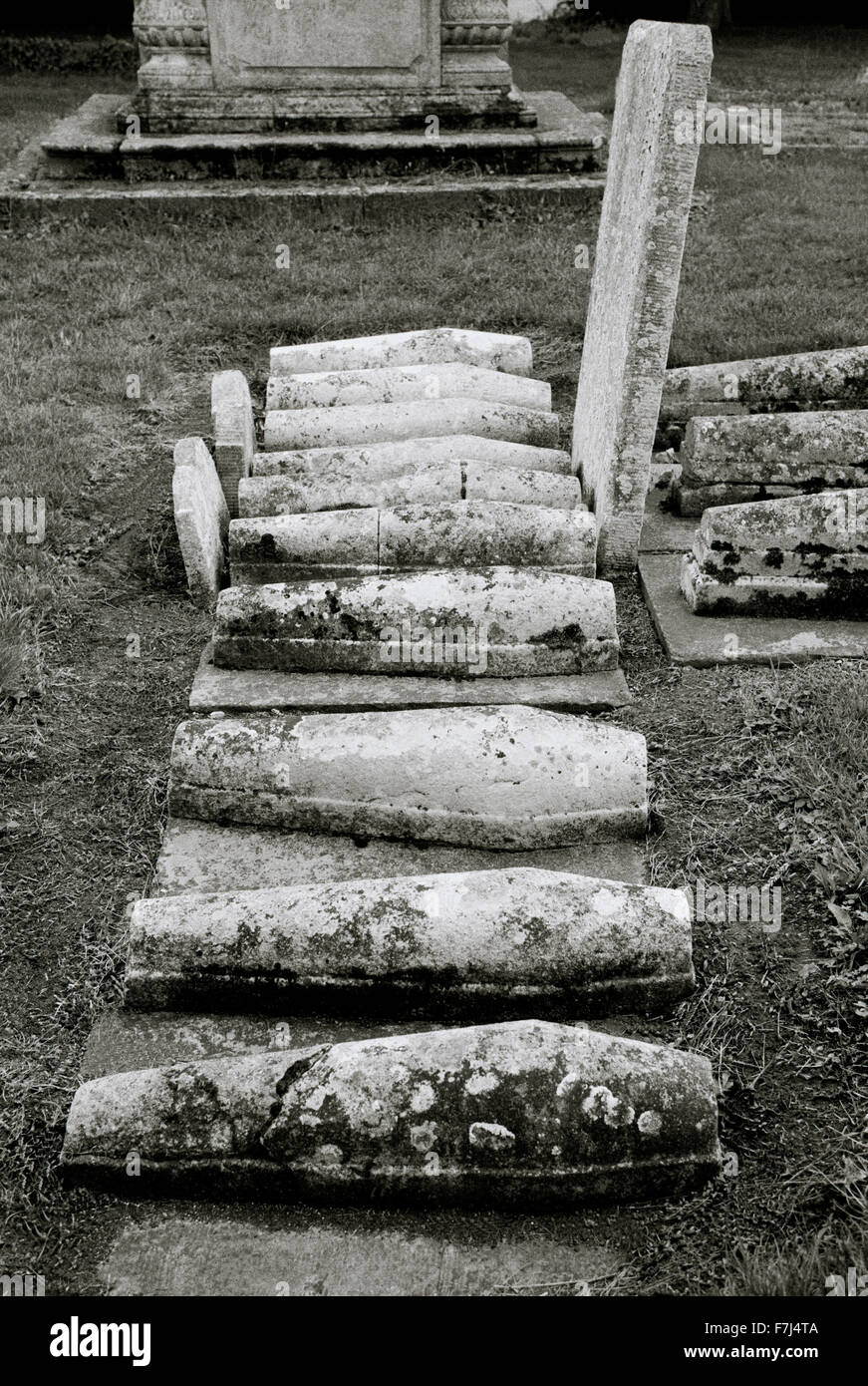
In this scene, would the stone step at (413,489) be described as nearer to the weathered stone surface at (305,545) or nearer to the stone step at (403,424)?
the weathered stone surface at (305,545)

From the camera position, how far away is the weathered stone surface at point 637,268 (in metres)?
4.09

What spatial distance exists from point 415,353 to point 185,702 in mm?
2497

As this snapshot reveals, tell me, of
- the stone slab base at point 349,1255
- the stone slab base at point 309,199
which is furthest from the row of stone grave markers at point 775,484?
the stone slab base at point 309,199

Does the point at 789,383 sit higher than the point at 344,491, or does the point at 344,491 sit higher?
the point at 789,383

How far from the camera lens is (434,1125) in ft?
7.66

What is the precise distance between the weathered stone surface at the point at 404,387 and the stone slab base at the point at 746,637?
152cm

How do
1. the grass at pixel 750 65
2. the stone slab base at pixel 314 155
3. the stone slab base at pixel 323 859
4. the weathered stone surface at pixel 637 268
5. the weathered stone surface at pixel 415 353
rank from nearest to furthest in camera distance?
the stone slab base at pixel 323 859 < the weathered stone surface at pixel 637 268 < the weathered stone surface at pixel 415 353 < the stone slab base at pixel 314 155 < the grass at pixel 750 65

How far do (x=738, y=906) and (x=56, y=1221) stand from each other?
183 centimetres

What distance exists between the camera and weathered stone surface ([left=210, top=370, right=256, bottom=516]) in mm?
5102

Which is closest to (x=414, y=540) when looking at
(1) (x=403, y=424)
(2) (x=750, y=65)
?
(1) (x=403, y=424)

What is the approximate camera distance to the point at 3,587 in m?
4.70

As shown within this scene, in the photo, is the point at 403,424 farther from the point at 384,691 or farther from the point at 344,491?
the point at 384,691

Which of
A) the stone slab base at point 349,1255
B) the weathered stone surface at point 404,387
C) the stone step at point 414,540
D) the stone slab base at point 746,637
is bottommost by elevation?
the stone slab base at point 349,1255

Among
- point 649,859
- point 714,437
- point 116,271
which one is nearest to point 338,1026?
point 649,859
